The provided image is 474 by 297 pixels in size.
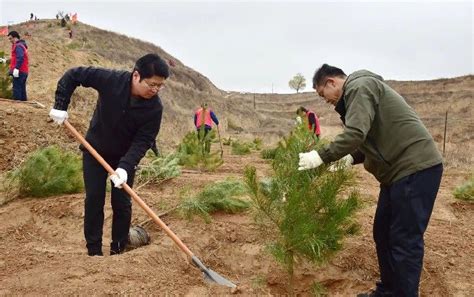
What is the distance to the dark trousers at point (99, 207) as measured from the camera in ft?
12.3

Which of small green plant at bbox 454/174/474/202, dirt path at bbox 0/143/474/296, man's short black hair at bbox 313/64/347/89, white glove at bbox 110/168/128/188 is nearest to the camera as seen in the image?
man's short black hair at bbox 313/64/347/89

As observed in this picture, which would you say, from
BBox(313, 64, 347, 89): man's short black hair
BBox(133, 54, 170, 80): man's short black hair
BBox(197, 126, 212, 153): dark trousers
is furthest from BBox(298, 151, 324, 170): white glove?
BBox(197, 126, 212, 153): dark trousers

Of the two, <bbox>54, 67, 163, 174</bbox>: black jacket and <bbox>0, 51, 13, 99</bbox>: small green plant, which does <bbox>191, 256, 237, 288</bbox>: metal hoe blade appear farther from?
<bbox>0, 51, 13, 99</bbox>: small green plant

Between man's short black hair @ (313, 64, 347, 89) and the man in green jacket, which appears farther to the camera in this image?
man's short black hair @ (313, 64, 347, 89)

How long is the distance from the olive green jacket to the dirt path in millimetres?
781

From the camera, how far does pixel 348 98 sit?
2.88 m

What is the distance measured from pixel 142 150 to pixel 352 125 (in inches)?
66.0

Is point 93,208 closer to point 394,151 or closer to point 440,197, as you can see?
point 394,151

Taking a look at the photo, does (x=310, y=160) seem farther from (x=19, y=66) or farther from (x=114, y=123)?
(x=19, y=66)

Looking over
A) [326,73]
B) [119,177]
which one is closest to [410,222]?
[326,73]

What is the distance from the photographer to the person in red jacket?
9.45 metres

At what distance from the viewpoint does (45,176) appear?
5.57 metres

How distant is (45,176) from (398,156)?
4194mm

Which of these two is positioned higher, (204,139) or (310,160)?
(310,160)
